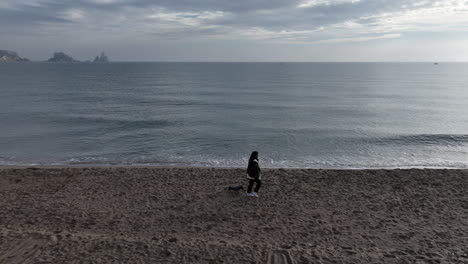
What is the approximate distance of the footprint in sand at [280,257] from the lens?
800cm

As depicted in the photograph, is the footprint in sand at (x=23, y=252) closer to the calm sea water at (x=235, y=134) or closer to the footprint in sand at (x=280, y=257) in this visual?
the footprint in sand at (x=280, y=257)

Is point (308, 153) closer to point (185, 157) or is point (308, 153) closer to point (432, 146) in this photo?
point (185, 157)

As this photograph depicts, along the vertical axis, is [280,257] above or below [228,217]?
above

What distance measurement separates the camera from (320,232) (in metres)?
9.78

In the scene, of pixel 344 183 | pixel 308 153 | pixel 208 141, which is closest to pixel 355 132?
pixel 308 153

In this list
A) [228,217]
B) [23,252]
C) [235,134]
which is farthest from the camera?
[235,134]

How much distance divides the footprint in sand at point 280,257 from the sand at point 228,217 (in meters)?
0.03

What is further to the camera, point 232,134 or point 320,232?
point 232,134

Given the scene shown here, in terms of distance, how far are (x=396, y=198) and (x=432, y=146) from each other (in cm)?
1430

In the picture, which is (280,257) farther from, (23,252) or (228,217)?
(23,252)

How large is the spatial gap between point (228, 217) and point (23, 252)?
18.5 feet

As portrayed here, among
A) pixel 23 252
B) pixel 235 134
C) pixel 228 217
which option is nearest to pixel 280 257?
pixel 228 217

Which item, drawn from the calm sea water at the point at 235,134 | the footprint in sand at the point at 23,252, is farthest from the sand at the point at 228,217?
the calm sea water at the point at 235,134

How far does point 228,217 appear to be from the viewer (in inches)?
428
